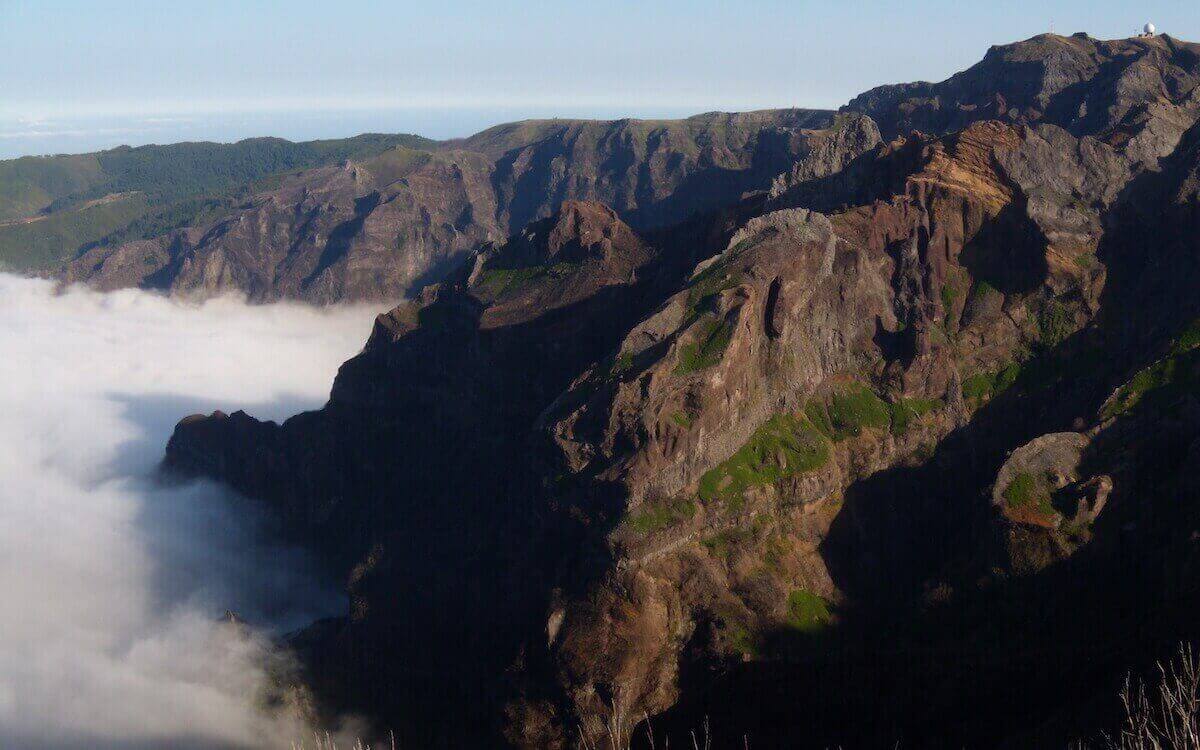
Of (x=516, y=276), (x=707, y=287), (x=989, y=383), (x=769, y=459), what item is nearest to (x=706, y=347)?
(x=707, y=287)

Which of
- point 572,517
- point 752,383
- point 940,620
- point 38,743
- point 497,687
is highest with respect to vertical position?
point 752,383

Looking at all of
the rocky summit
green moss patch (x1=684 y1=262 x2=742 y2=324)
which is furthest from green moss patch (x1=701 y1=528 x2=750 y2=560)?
green moss patch (x1=684 y1=262 x2=742 y2=324)

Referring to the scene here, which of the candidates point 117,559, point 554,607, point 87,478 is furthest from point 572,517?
point 87,478

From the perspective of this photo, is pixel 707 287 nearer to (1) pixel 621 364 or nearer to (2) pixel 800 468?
(1) pixel 621 364

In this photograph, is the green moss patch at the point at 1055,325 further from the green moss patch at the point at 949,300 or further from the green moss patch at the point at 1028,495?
the green moss patch at the point at 1028,495

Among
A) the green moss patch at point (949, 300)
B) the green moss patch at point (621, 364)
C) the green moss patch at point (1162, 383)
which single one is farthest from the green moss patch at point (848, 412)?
the green moss patch at point (1162, 383)

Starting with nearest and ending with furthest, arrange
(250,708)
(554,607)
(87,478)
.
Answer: (554,607) → (250,708) → (87,478)

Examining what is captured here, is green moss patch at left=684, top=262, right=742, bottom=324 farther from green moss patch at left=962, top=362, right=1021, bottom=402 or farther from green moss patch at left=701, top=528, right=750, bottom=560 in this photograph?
green moss patch at left=962, top=362, right=1021, bottom=402

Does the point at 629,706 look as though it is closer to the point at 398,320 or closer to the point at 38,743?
the point at 38,743
